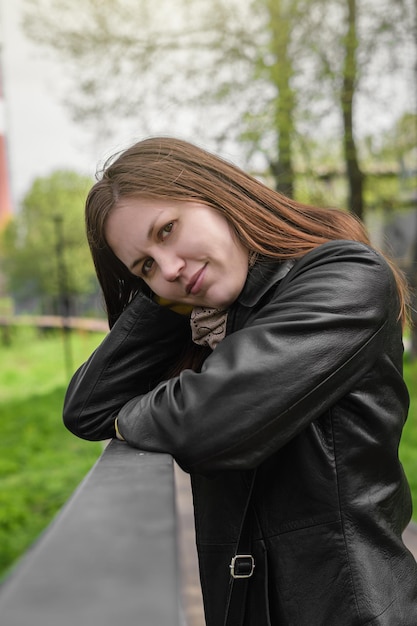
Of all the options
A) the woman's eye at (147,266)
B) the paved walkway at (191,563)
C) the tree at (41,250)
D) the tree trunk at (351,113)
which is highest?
the woman's eye at (147,266)

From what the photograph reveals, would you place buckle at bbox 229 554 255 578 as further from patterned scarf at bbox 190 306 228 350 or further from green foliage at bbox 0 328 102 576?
green foliage at bbox 0 328 102 576

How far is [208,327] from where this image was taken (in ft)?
5.36

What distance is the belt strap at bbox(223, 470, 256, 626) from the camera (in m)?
1.38

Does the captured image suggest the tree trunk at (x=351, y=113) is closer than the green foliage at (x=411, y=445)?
No

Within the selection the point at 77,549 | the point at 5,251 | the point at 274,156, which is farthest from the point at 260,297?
the point at 5,251

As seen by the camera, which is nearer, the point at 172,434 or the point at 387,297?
the point at 172,434

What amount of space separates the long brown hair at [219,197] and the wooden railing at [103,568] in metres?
0.76

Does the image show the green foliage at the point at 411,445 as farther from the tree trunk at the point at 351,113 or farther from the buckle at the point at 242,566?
the buckle at the point at 242,566

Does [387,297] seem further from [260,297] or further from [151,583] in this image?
[151,583]

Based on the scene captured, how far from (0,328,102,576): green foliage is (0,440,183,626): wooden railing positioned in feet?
19.9

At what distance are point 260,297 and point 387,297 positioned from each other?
0.25 m

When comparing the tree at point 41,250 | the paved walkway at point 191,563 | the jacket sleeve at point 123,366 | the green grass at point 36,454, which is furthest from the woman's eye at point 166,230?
the tree at point 41,250

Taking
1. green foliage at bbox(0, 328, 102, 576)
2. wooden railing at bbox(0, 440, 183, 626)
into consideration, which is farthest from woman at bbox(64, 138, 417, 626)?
Answer: green foliage at bbox(0, 328, 102, 576)

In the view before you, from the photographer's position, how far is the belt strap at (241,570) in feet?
4.53
